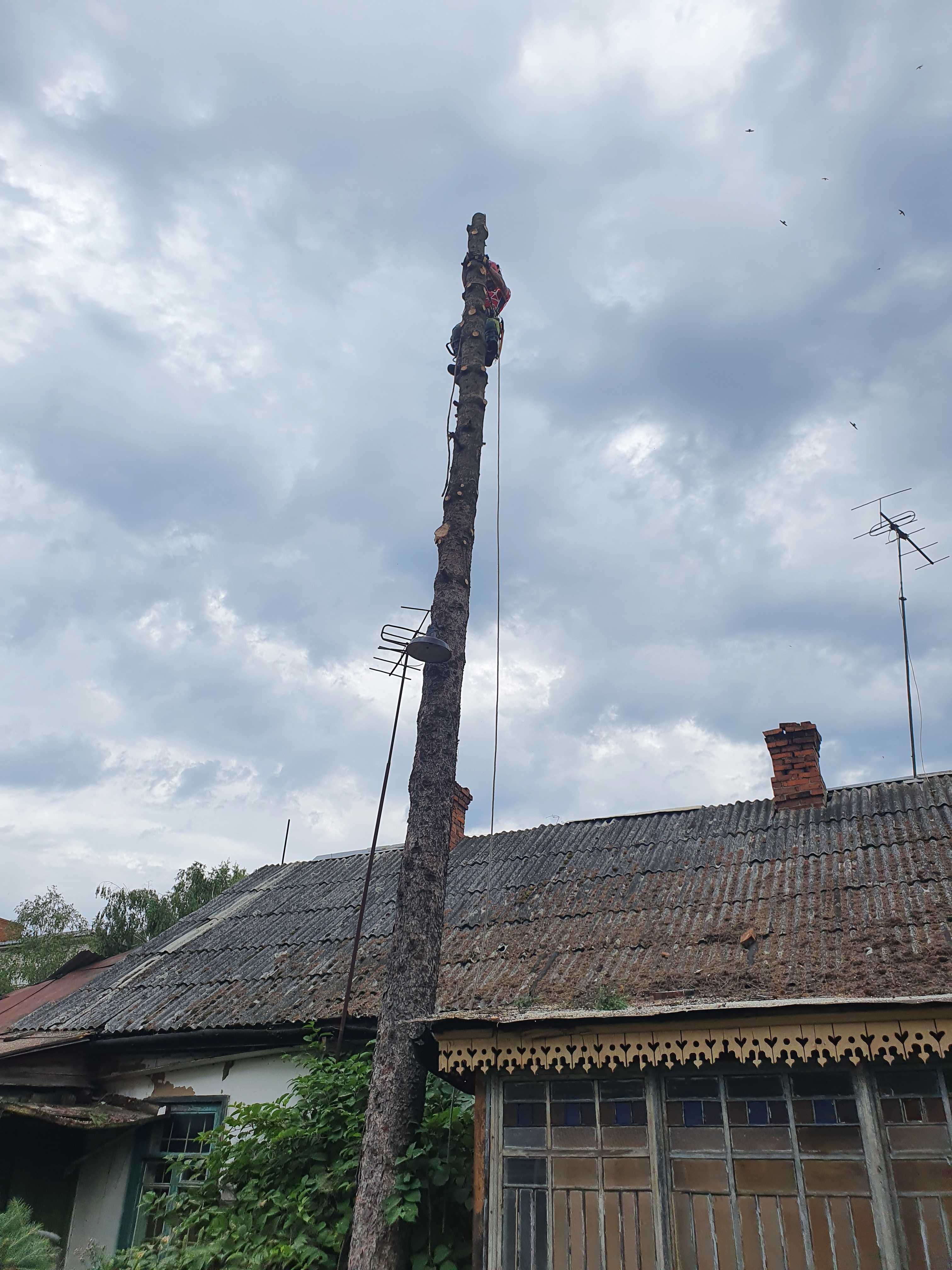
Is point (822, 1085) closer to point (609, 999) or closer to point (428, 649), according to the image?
point (609, 999)

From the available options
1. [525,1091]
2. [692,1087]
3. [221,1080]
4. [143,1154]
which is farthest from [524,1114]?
[143,1154]

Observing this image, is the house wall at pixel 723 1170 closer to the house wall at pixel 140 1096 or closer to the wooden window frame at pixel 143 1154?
the house wall at pixel 140 1096

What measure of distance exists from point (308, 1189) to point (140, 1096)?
4.32 m

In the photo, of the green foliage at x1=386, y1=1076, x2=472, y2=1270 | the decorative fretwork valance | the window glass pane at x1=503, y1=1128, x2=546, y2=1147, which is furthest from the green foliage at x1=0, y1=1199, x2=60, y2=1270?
the window glass pane at x1=503, y1=1128, x2=546, y2=1147

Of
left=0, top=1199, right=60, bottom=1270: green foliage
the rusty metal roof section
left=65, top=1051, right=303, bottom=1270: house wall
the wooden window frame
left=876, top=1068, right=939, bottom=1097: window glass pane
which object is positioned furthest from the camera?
the rusty metal roof section

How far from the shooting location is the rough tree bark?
5277 mm

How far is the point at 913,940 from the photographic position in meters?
6.98

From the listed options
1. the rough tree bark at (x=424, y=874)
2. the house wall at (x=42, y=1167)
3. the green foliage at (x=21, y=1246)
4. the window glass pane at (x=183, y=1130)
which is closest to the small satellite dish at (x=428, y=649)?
the rough tree bark at (x=424, y=874)

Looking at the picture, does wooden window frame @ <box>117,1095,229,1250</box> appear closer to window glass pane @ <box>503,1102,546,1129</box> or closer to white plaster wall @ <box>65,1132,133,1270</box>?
white plaster wall @ <box>65,1132,133,1270</box>

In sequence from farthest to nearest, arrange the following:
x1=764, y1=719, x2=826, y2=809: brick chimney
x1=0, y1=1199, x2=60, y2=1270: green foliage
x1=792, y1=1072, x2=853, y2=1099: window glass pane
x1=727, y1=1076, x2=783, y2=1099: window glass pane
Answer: x1=764, y1=719, x2=826, y2=809: brick chimney
x1=0, y1=1199, x2=60, y2=1270: green foliage
x1=727, y1=1076, x2=783, y2=1099: window glass pane
x1=792, y1=1072, x2=853, y2=1099: window glass pane

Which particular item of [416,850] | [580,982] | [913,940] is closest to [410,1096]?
[416,850]

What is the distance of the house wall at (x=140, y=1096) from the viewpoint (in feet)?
29.5

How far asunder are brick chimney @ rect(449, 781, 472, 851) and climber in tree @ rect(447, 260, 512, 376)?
794 centimetres

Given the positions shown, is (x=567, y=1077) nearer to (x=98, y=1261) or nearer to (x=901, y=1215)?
(x=901, y=1215)
